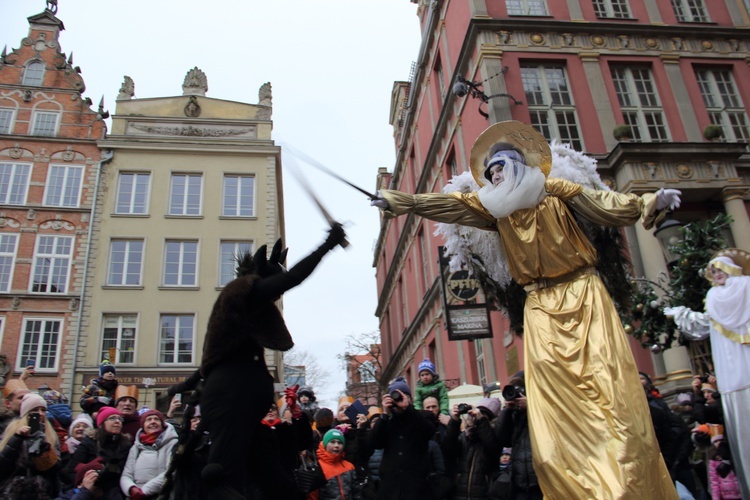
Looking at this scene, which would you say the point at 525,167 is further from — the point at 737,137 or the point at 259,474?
the point at 737,137

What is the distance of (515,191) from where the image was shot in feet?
13.9

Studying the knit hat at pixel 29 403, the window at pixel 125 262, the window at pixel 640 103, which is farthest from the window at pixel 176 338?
the knit hat at pixel 29 403

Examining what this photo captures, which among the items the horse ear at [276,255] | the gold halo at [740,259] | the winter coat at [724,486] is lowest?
the winter coat at [724,486]

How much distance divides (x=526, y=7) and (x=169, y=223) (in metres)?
18.8

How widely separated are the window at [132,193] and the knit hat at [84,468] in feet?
79.5

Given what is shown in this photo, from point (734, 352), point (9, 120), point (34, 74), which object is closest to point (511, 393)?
point (734, 352)

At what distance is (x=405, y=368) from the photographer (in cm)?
3073

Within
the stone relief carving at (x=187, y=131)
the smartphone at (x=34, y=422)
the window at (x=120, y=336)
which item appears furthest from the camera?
the stone relief carving at (x=187, y=131)

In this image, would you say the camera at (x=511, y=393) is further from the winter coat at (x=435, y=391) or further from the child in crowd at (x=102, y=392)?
the child in crowd at (x=102, y=392)

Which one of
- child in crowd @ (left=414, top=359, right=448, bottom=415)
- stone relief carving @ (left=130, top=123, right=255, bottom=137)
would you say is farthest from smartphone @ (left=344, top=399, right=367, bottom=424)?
stone relief carving @ (left=130, top=123, right=255, bottom=137)

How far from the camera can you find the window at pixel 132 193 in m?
27.7

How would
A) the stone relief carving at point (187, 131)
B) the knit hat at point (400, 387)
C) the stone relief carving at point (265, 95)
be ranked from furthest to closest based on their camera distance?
the stone relief carving at point (265, 95) < the stone relief carving at point (187, 131) < the knit hat at point (400, 387)

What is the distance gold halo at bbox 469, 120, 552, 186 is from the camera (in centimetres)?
468

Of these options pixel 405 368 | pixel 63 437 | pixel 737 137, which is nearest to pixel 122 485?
pixel 63 437
